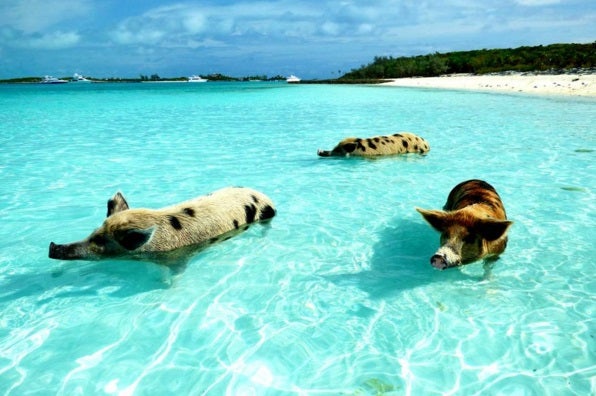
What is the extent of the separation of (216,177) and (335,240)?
17.3 ft

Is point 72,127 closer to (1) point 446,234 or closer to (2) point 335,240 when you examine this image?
(2) point 335,240

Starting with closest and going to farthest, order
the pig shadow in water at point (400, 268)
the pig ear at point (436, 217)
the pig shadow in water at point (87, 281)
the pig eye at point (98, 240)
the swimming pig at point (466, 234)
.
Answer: the swimming pig at point (466, 234) < the pig ear at point (436, 217) < the pig shadow in water at point (87, 281) < the pig shadow in water at point (400, 268) < the pig eye at point (98, 240)

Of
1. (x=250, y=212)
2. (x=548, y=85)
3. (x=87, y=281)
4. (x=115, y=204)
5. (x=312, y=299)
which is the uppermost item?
(x=548, y=85)

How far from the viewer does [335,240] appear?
7.14 meters

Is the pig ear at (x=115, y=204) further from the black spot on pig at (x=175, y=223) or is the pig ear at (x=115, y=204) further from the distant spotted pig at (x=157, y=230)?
the black spot on pig at (x=175, y=223)

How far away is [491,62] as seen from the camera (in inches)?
2918

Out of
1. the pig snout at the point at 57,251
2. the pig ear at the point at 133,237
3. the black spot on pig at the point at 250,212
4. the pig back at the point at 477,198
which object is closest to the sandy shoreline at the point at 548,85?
the pig back at the point at 477,198

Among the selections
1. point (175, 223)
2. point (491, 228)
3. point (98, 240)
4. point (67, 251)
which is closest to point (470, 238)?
point (491, 228)

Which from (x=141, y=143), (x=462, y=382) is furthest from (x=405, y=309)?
(x=141, y=143)

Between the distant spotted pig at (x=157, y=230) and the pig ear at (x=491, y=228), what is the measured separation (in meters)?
3.79

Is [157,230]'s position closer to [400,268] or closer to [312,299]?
[312,299]

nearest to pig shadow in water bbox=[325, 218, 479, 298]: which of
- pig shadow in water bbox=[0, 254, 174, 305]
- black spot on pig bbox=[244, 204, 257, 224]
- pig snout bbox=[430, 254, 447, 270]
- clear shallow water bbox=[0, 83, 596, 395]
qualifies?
clear shallow water bbox=[0, 83, 596, 395]

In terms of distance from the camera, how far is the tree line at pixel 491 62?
55.0m

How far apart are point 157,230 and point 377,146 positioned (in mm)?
8856
